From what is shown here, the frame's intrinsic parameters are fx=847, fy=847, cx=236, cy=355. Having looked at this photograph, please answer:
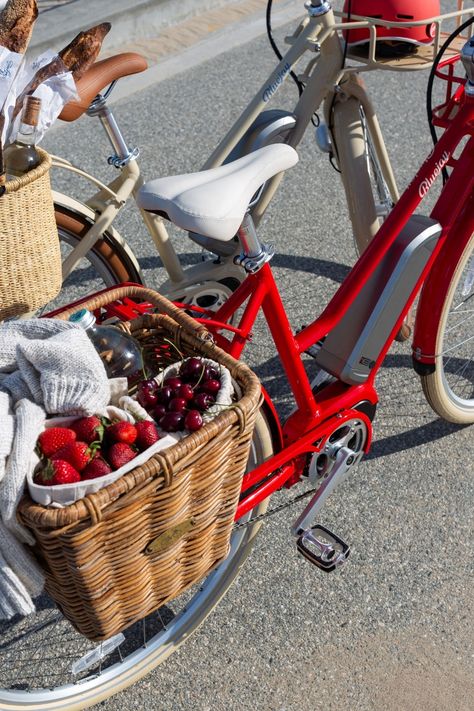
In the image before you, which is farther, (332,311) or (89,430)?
(332,311)

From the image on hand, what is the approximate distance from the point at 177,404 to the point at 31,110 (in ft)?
2.38

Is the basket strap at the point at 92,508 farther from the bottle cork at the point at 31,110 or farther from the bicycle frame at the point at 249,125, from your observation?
the bicycle frame at the point at 249,125

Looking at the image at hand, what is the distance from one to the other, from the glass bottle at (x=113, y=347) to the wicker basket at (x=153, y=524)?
11cm

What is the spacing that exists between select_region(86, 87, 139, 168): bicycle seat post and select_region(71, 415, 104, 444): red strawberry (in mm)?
1311

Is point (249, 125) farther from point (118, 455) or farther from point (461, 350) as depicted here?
point (118, 455)

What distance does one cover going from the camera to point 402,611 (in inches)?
97.2

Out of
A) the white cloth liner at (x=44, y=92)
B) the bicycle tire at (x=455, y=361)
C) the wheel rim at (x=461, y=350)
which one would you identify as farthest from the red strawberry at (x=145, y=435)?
the wheel rim at (x=461, y=350)

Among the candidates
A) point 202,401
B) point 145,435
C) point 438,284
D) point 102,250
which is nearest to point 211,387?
point 202,401

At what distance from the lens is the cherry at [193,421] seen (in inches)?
62.4

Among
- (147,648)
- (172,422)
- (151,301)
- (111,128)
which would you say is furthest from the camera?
(111,128)

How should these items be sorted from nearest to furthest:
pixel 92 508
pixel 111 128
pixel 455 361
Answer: pixel 92 508
pixel 111 128
pixel 455 361

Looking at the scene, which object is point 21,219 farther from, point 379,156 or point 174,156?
point 174,156

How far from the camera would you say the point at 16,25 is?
1.72 m

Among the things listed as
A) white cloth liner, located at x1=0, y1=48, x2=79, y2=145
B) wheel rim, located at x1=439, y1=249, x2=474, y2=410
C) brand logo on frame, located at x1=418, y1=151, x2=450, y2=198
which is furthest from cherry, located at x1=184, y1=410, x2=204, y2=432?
wheel rim, located at x1=439, y1=249, x2=474, y2=410
